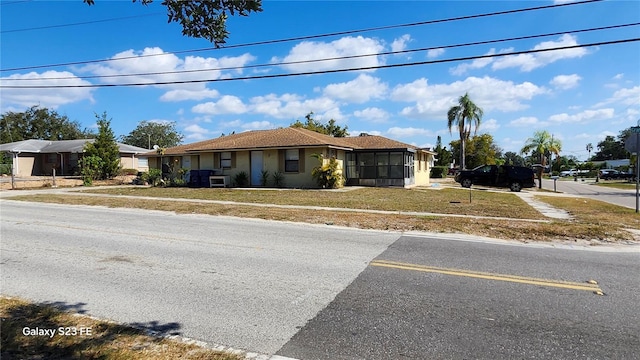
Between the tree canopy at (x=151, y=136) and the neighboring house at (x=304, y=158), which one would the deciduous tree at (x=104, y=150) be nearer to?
the neighboring house at (x=304, y=158)

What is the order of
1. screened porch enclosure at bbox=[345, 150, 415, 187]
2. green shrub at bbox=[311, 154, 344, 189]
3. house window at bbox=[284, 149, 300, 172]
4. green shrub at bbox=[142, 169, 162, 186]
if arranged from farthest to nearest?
green shrub at bbox=[142, 169, 162, 186], screened porch enclosure at bbox=[345, 150, 415, 187], house window at bbox=[284, 149, 300, 172], green shrub at bbox=[311, 154, 344, 189]

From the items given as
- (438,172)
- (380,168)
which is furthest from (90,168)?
(438,172)

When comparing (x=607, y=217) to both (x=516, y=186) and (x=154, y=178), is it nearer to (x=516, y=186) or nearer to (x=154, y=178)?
(x=516, y=186)

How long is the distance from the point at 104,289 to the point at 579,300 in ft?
19.9

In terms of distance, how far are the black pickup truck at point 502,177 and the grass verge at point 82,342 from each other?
25.0 metres

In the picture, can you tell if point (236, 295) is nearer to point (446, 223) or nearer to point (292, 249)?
point (292, 249)

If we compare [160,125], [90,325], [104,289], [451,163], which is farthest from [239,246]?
[160,125]

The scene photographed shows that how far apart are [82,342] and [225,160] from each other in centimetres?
2483

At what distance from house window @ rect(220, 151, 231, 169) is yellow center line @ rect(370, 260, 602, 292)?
22421 millimetres

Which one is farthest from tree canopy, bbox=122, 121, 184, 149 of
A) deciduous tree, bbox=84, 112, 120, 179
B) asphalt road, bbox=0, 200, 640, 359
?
asphalt road, bbox=0, 200, 640, 359

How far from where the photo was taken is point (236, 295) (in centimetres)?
494

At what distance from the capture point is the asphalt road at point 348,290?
369 cm

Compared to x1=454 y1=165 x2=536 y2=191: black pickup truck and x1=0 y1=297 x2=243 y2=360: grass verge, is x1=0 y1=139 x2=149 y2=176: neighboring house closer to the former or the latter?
x1=454 y1=165 x2=536 y2=191: black pickup truck

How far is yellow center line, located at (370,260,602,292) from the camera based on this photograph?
5301 mm
